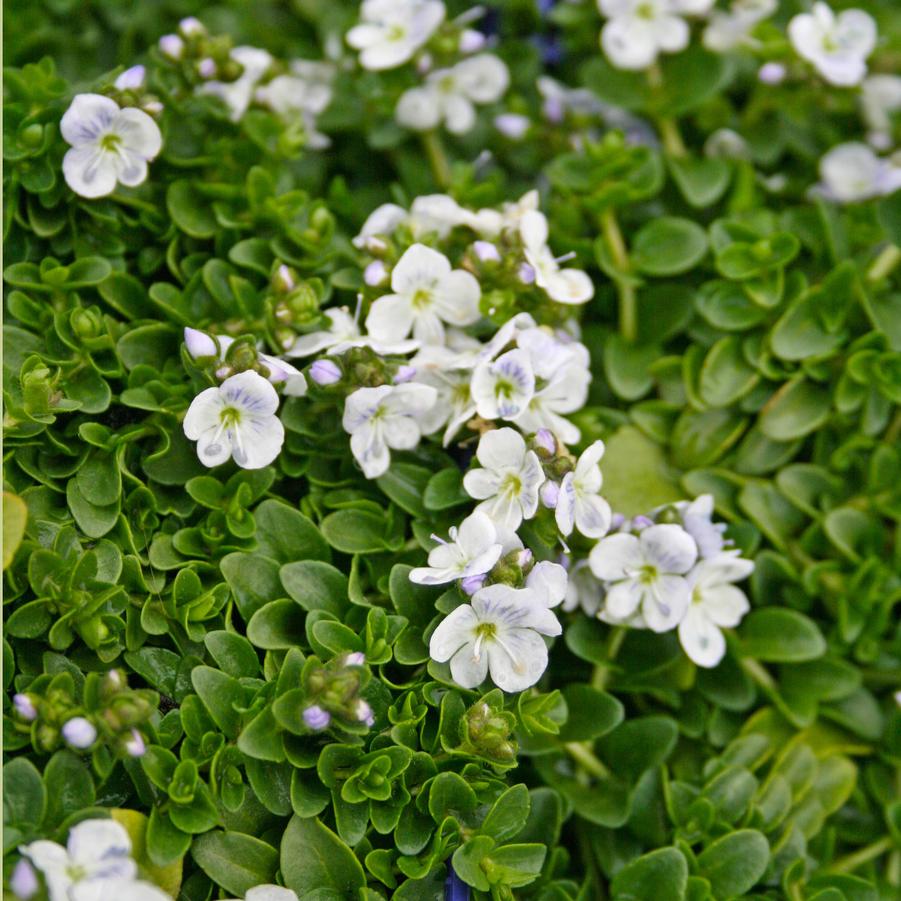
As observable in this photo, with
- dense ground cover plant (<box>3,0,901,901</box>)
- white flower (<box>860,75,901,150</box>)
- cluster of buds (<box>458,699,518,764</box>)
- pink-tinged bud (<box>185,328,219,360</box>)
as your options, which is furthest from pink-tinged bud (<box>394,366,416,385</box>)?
white flower (<box>860,75,901,150</box>)

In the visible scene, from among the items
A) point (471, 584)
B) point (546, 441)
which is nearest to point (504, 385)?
point (546, 441)

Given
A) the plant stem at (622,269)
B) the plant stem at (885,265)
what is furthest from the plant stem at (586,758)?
the plant stem at (885,265)

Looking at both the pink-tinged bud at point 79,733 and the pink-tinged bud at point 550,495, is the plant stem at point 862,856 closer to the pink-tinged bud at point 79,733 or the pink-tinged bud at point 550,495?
the pink-tinged bud at point 550,495

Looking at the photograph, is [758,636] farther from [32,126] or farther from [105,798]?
[32,126]

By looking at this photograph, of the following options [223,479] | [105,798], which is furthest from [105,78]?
[105,798]

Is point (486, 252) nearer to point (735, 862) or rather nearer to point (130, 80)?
point (130, 80)

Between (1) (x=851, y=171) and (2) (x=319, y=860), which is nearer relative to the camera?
(2) (x=319, y=860)
